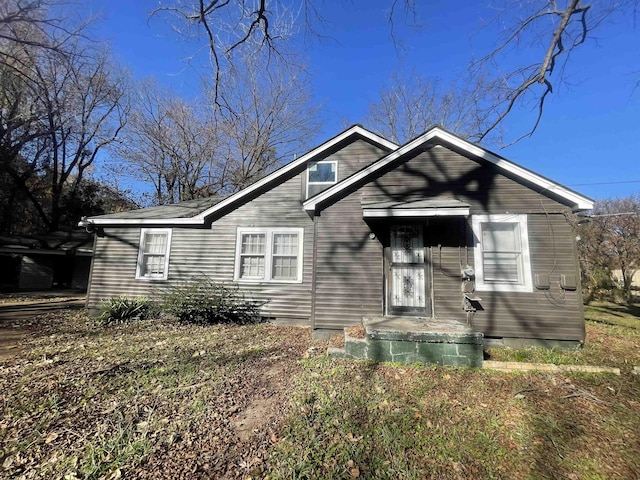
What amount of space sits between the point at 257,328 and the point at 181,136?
18730 millimetres

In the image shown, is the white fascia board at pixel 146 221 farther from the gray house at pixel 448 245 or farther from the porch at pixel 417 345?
the porch at pixel 417 345

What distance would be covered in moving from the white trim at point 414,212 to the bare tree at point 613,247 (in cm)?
1608

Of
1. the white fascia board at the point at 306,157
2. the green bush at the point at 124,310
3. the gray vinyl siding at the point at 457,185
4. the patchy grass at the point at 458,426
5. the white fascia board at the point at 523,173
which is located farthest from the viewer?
the white fascia board at the point at 306,157

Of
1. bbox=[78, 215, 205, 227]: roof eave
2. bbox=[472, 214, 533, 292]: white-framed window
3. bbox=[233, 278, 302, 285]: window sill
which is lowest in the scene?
bbox=[233, 278, 302, 285]: window sill

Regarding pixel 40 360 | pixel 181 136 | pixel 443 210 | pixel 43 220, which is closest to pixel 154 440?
pixel 40 360

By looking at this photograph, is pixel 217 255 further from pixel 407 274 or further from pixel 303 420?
pixel 303 420

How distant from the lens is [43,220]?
21.8m

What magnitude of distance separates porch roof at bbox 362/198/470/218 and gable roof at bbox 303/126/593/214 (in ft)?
3.04

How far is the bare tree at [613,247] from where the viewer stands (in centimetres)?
1670

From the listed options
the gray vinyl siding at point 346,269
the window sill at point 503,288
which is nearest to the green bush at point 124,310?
the gray vinyl siding at point 346,269

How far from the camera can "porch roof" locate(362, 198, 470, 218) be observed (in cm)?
609

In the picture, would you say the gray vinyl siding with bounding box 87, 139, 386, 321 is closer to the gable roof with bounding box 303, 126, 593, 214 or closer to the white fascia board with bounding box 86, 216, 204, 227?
the white fascia board with bounding box 86, 216, 204, 227


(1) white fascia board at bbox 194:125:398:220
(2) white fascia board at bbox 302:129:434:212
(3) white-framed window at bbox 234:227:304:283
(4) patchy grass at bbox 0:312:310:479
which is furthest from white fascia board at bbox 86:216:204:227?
(2) white fascia board at bbox 302:129:434:212

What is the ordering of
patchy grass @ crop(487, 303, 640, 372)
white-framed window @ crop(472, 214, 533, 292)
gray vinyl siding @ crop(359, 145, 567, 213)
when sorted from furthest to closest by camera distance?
gray vinyl siding @ crop(359, 145, 567, 213) < white-framed window @ crop(472, 214, 533, 292) < patchy grass @ crop(487, 303, 640, 372)
